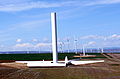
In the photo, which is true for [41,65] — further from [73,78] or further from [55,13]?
[73,78]

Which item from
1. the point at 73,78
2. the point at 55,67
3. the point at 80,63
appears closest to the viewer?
the point at 73,78

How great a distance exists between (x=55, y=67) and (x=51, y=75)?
10.5 meters

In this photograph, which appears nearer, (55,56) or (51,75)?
(51,75)

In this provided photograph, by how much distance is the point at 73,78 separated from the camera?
3481cm

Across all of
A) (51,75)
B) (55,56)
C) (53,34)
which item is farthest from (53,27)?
(51,75)

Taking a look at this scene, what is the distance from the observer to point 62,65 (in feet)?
159

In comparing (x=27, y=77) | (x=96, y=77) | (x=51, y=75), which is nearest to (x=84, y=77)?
(x=96, y=77)

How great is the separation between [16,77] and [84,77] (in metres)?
8.39

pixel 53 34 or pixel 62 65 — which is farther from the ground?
pixel 53 34

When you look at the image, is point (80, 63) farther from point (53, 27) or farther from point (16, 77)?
point (16, 77)

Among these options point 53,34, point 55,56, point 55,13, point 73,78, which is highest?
point 55,13

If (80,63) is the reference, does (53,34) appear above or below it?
above

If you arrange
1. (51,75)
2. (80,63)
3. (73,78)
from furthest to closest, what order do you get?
1. (80,63)
2. (51,75)
3. (73,78)

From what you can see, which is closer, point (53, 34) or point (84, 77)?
point (84, 77)
